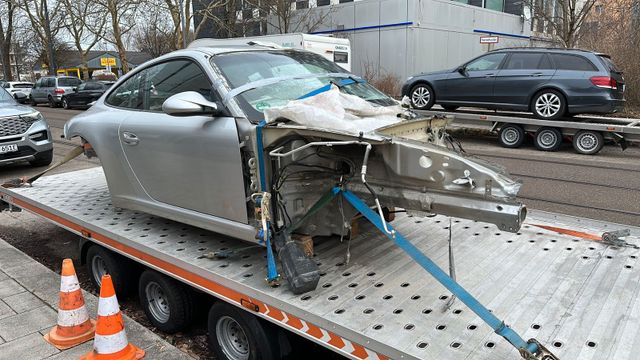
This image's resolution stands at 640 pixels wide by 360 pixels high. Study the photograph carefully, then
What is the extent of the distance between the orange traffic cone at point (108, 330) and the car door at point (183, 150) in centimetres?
88

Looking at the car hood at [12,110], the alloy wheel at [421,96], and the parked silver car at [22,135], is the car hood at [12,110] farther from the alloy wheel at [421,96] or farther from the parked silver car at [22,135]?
the alloy wheel at [421,96]

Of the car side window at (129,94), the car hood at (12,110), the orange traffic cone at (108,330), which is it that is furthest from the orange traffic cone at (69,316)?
the car hood at (12,110)

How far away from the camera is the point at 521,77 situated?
1164 centimetres

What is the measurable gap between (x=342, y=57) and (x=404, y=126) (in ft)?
52.0

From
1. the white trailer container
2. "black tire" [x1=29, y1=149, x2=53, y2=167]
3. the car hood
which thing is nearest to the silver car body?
the car hood

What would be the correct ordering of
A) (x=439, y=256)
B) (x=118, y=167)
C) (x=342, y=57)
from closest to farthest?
(x=439, y=256) → (x=118, y=167) → (x=342, y=57)

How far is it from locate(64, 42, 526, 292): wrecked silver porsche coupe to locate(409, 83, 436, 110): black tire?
364 inches

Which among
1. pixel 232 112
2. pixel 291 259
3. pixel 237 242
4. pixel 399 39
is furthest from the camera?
pixel 399 39

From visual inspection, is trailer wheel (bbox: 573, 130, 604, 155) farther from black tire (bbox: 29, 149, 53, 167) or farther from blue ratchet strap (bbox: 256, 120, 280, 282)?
black tire (bbox: 29, 149, 53, 167)

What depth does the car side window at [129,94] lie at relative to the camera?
443cm

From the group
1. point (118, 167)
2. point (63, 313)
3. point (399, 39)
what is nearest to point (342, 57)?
point (399, 39)

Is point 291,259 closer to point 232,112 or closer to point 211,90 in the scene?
point 232,112

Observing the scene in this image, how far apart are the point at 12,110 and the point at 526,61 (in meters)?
11.1

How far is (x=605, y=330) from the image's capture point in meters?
2.55
